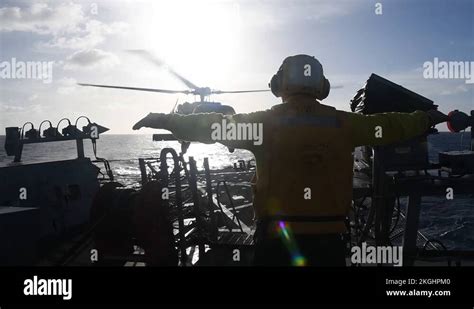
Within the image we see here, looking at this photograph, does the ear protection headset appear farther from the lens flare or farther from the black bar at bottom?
the black bar at bottom

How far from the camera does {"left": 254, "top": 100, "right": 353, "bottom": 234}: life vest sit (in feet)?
9.90

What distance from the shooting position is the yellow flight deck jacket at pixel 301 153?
302cm

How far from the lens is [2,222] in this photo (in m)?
5.03

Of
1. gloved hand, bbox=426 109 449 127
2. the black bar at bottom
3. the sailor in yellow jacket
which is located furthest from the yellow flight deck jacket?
gloved hand, bbox=426 109 449 127

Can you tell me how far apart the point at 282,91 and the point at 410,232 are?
12.7 ft

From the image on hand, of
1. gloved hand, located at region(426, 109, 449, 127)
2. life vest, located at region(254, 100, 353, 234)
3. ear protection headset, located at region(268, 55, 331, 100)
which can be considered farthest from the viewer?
gloved hand, located at region(426, 109, 449, 127)

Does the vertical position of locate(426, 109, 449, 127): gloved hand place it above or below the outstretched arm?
above

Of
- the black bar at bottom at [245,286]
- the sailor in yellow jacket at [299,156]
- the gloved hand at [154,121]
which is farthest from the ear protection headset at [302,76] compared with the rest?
the black bar at bottom at [245,286]

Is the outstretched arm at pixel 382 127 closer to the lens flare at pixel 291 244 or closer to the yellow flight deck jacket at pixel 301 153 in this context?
the yellow flight deck jacket at pixel 301 153

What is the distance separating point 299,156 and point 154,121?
1.21 m

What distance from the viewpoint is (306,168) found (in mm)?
3014

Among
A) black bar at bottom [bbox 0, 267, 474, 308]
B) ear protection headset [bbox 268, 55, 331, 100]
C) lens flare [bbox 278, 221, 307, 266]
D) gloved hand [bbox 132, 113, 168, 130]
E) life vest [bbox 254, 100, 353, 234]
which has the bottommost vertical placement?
black bar at bottom [bbox 0, 267, 474, 308]

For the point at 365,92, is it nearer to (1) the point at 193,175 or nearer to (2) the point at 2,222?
(1) the point at 193,175

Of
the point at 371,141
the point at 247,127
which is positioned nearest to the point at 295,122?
the point at 247,127
